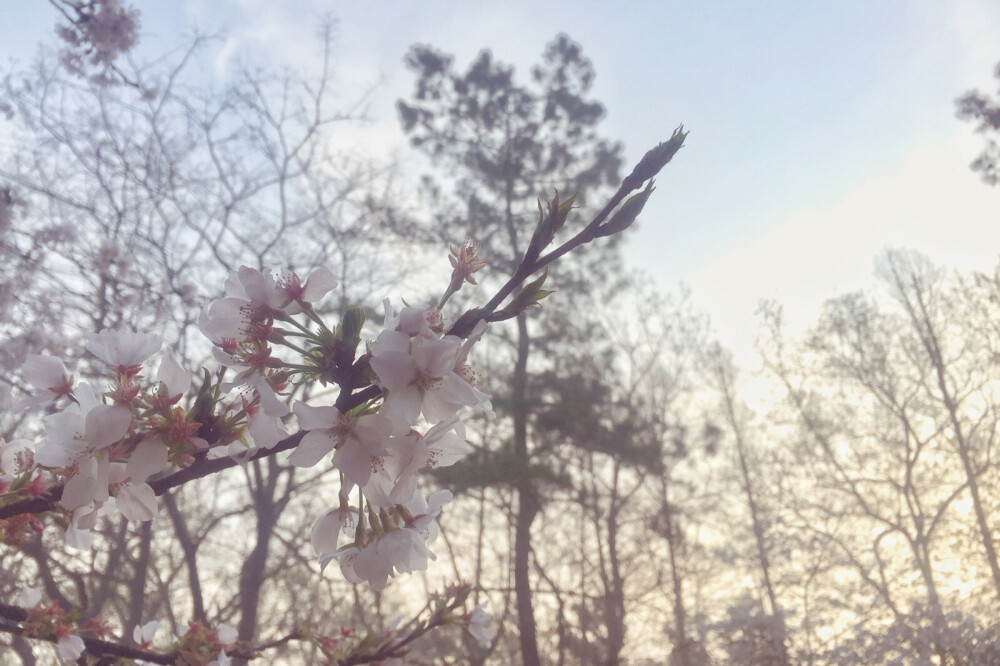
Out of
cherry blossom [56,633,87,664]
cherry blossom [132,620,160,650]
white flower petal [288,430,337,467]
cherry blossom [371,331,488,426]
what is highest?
cherry blossom [371,331,488,426]

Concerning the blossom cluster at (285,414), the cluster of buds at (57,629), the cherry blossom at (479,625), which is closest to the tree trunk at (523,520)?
the cherry blossom at (479,625)

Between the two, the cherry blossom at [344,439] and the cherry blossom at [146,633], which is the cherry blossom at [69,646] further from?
the cherry blossom at [344,439]

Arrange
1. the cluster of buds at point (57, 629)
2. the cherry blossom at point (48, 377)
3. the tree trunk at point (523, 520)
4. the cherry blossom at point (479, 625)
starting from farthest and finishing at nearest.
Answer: the tree trunk at point (523, 520) < the cherry blossom at point (479, 625) < the cluster of buds at point (57, 629) < the cherry blossom at point (48, 377)

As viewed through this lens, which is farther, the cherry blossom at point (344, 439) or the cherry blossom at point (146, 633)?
the cherry blossom at point (146, 633)

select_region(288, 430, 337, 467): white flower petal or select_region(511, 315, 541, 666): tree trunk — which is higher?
select_region(511, 315, 541, 666): tree trunk

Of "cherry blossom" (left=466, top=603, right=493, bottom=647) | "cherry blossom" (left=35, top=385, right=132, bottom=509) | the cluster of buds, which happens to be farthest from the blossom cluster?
"cherry blossom" (left=466, top=603, right=493, bottom=647)

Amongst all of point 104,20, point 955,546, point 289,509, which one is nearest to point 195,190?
point 104,20

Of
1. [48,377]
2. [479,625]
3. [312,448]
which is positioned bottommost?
[479,625]

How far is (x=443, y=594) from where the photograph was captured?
1616mm

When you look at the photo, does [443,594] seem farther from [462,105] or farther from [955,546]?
[955,546]

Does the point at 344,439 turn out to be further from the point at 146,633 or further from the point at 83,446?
the point at 146,633

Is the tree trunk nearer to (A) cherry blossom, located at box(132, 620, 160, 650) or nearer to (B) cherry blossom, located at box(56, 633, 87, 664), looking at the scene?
(A) cherry blossom, located at box(132, 620, 160, 650)

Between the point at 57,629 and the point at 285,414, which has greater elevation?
the point at 285,414

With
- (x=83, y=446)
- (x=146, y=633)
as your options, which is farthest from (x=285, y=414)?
(x=146, y=633)
